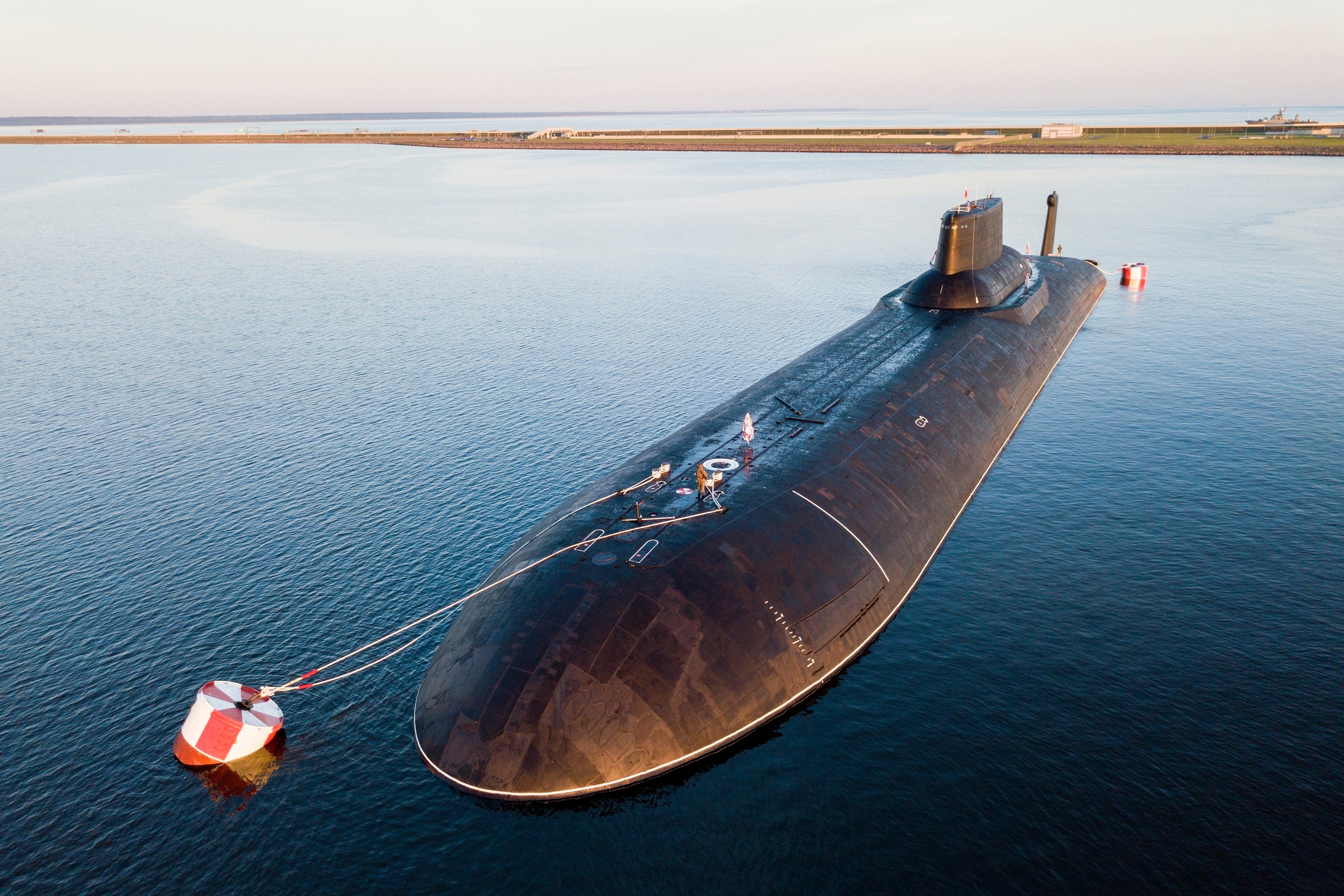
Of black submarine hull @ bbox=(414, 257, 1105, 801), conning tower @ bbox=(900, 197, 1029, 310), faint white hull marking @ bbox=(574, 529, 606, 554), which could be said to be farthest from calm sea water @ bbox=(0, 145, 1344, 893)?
conning tower @ bbox=(900, 197, 1029, 310)

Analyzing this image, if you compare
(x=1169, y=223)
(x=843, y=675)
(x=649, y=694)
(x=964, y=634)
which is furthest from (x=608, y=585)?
(x=1169, y=223)

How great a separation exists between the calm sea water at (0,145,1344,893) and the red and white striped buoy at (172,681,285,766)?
70 cm

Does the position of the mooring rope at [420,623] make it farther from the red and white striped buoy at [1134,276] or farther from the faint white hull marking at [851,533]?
the red and white striped buoy at [1134,276]

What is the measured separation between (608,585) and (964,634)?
12.8 m

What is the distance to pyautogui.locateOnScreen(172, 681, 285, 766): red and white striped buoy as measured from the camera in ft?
75.0

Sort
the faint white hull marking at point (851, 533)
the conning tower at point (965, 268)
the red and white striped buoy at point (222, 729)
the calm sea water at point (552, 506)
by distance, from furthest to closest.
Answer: the conning tower at point (965, 268)
the faint white hull marking at point (851, 533)
the red and white striped buoy at point (222, 729)
the calm sea water at point (552, 506)

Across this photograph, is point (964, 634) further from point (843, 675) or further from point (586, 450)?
point (586, 450)

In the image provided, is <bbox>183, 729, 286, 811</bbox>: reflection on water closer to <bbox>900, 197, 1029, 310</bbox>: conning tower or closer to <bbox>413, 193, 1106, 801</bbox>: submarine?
<bbox>413, 193, 1106, 801</bbox>: submarine

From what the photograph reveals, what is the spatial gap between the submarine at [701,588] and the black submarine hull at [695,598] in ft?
0.18

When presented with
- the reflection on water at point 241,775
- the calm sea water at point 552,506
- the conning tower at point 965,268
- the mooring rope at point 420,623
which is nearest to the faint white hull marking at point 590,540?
the mooring rope at point 420,623

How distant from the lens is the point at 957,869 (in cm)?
1934

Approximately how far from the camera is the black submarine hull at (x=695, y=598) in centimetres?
2131

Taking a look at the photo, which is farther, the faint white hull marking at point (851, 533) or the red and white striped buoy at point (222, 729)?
the faint white hull marking at point (851, 533)

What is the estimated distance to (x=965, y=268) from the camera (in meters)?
52.2
